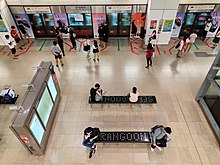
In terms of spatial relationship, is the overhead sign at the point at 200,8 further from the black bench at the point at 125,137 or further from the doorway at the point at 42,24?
the doorway at the point at 42,24

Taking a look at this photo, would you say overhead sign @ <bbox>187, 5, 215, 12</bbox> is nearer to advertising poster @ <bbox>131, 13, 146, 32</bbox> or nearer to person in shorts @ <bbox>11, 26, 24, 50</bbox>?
advertising poster @ <bbox>131, 13, 146, 32</bbox>

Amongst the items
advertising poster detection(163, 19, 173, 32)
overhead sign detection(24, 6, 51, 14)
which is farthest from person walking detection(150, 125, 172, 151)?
overhead sign detection(24, 6, 51, 14)

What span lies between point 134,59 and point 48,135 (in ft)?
19.0

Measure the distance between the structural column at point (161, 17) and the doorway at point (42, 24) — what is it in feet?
19.5

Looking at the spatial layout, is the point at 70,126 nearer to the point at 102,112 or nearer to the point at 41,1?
the point at 102,112

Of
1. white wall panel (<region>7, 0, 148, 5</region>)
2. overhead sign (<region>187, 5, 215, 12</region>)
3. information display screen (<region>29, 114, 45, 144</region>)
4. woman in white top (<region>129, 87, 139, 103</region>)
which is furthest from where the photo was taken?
overhead sign (<region>187, 5, 215, 12</region>)

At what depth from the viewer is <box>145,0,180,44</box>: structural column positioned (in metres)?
8.93

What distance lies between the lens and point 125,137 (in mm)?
5352

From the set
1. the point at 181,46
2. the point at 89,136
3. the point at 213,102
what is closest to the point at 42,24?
the point at 181,46

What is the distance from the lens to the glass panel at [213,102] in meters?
5.85

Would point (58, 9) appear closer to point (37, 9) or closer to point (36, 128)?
point (37, 9)

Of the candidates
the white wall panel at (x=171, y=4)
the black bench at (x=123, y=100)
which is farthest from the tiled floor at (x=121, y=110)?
the white wall panel at (x=171, y=4)

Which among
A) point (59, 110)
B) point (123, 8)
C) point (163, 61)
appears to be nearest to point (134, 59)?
point (163, 61)

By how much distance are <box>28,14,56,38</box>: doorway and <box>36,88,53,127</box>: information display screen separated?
21.8 feet
